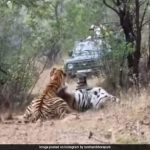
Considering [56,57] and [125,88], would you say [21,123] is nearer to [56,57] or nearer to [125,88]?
[125,88]

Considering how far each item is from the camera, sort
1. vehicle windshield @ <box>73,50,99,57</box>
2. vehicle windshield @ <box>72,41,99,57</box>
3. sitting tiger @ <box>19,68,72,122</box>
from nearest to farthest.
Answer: sitting tiger @ <box>19,68,72,122</box>, vehicle windshield @ <box>72,41,99,57</box>, vehicle windshield @ <box>73,50,99,57</box>

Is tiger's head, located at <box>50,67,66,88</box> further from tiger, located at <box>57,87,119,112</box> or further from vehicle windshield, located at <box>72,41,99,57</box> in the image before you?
vehicle windshield, located at <box>72,41,99,57</box>

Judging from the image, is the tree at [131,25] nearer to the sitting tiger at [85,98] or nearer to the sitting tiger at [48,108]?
the sitting tiger at [85,98]

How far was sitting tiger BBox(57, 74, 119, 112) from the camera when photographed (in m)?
11.7

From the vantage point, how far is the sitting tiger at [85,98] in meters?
11.7

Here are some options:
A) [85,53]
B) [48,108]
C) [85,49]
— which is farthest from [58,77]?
[85,53]

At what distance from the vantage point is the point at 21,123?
10289mm

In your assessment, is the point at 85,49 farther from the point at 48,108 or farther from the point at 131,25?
the point at 48,108

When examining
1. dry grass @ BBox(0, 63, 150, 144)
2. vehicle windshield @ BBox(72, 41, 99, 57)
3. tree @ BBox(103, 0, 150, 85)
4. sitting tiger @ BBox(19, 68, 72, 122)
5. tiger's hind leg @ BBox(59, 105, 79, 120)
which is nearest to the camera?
dry grass @ BBox(0, 63, 150, 144)

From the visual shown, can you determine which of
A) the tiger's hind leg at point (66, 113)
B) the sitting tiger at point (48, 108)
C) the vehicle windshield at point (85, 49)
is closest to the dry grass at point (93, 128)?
the tiger's hind leg at point (66, 113)

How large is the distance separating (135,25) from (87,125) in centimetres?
653

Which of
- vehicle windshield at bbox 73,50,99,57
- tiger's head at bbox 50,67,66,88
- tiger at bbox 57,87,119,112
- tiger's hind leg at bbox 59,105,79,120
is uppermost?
vehicle windshield at bbox 73,50,99,57

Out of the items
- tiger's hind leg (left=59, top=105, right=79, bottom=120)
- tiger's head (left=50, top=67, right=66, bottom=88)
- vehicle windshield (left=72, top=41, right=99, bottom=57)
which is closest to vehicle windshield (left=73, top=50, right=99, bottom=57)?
vehicle windshield (left=72, top=41, right=99, bottom=57)

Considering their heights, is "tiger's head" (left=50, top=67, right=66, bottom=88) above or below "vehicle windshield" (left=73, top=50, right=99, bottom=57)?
below
